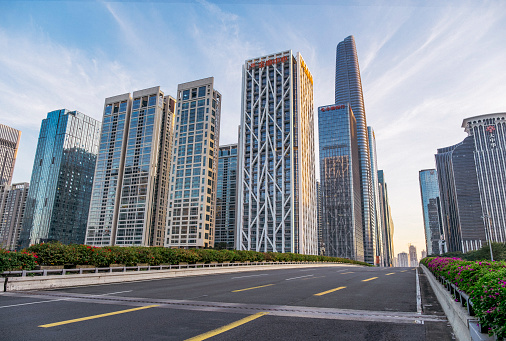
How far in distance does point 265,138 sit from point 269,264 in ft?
263

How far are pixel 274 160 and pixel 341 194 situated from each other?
290ft

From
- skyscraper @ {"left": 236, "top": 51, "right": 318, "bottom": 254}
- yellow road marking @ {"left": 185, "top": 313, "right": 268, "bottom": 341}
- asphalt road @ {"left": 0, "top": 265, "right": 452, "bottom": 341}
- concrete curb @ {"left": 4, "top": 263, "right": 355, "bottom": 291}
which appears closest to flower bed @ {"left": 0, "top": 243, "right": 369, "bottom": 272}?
concrete curb @ {"left": 4, "top": 263, "right": 355, "bottom": 291}

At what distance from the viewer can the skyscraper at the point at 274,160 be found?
114000 millimetres

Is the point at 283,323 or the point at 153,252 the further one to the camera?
the point at 153,252

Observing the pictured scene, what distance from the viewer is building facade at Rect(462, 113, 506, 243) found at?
7023 inches

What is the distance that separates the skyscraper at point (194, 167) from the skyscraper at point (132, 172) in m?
19.7

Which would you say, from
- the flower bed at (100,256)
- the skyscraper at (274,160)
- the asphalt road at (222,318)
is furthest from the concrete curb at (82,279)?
the skyscraper at (274,160)

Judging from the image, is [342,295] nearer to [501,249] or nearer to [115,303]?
[115,303]

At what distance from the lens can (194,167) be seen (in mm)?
144875

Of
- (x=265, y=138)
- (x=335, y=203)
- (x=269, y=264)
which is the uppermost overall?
(x=265, y=138)

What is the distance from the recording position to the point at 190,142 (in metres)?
148

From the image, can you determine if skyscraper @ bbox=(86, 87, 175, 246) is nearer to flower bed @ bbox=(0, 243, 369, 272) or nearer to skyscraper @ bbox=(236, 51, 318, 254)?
skyscraper @ bbox=(236, 51, 318, 254)

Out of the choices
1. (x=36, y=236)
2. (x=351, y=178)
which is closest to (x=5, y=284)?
(x=351, y=178)

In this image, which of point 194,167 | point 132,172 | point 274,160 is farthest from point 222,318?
point 132,172
